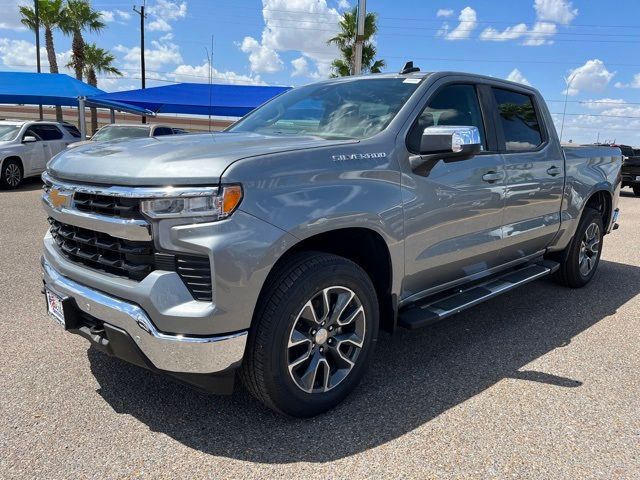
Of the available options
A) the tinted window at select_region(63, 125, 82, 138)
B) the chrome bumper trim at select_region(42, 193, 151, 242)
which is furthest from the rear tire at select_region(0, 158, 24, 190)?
the chrome bumper trim at select_region(42, 193, 151, 242)

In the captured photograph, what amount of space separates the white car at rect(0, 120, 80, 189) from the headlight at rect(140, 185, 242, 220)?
486 inches

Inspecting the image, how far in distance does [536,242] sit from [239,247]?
10.5ft

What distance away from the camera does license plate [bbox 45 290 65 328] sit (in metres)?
2.80

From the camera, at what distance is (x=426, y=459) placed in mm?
2529

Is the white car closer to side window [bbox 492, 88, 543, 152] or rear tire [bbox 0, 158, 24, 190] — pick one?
rear tire [bbox 0, 158, 24, 190]

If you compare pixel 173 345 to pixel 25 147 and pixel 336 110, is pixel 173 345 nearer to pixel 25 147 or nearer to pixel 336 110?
pixel 336 110

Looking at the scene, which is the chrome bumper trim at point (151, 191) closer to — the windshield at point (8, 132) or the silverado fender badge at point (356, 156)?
the silverado fender badge at point (356, 156)

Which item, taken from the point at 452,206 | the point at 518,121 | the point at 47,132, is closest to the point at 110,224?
the point at 452,206

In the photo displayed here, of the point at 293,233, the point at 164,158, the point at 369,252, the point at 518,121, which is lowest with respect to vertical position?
the point at 369,252

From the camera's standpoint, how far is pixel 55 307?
2.91 meters

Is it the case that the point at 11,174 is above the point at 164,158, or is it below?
below

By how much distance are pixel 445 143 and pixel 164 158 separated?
5.15 feet

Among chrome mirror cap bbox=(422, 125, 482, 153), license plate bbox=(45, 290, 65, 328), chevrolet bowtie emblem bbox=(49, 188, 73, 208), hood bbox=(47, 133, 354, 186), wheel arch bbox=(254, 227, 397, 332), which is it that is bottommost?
license plate bbox=(45, 290, 65, 328)

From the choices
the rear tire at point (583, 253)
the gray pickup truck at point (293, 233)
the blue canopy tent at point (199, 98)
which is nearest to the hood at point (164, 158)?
the gray pickup truck at point (293, 233)
